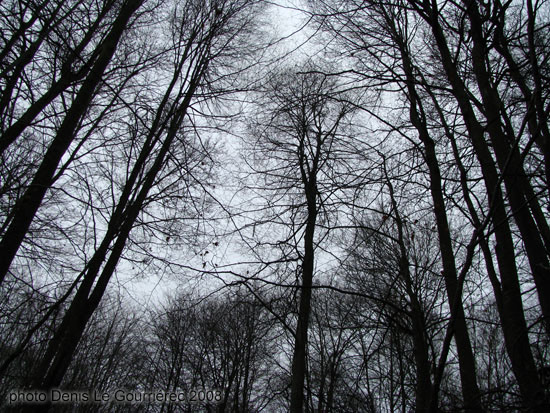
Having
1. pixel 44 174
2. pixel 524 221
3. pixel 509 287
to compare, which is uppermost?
pixel 44 174

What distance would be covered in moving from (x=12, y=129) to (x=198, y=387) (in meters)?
17.2

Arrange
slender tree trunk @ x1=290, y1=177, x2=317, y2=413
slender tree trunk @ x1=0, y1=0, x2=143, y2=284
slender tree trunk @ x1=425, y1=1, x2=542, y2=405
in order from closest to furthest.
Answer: slender tree trunk @ x1=425, y1=1, x2=542, y2=405
slender tree trunk @ x1=0, y1=0, x2=143, y2=284
slender tree trunk @ x1=290, y1=177, x2=317, y2=413

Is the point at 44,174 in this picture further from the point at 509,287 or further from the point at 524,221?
the point at 524,221

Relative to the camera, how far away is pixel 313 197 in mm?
6082

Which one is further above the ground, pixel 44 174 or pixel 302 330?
pixel 44 174

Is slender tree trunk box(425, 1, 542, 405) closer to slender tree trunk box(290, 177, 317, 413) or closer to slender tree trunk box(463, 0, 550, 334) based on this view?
slender tree trunk box(463, 0, 550, 334)

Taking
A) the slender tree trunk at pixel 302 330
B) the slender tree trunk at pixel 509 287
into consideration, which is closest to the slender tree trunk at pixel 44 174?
the slender tree trunk at pixel 302 330

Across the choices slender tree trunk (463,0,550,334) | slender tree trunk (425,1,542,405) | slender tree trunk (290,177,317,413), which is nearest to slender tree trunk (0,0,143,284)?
slender tree trunk (290,177,317,413)

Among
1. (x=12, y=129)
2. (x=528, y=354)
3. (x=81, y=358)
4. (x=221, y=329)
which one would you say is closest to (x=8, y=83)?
(x=12, y=129)

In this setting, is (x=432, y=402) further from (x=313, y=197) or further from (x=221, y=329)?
(x=221, y=329)

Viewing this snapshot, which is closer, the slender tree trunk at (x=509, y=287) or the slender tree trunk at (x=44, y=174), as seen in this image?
the slender tree trunk at (x=509, y=287)

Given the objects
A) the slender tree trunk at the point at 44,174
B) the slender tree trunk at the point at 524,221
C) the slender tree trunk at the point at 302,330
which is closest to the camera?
the slender tree trunk at the point at 524,221

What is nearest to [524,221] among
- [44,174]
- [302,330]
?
[302,330]

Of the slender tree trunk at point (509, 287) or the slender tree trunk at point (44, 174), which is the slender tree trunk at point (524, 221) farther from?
the slender tree trunk at point (44, 174)
